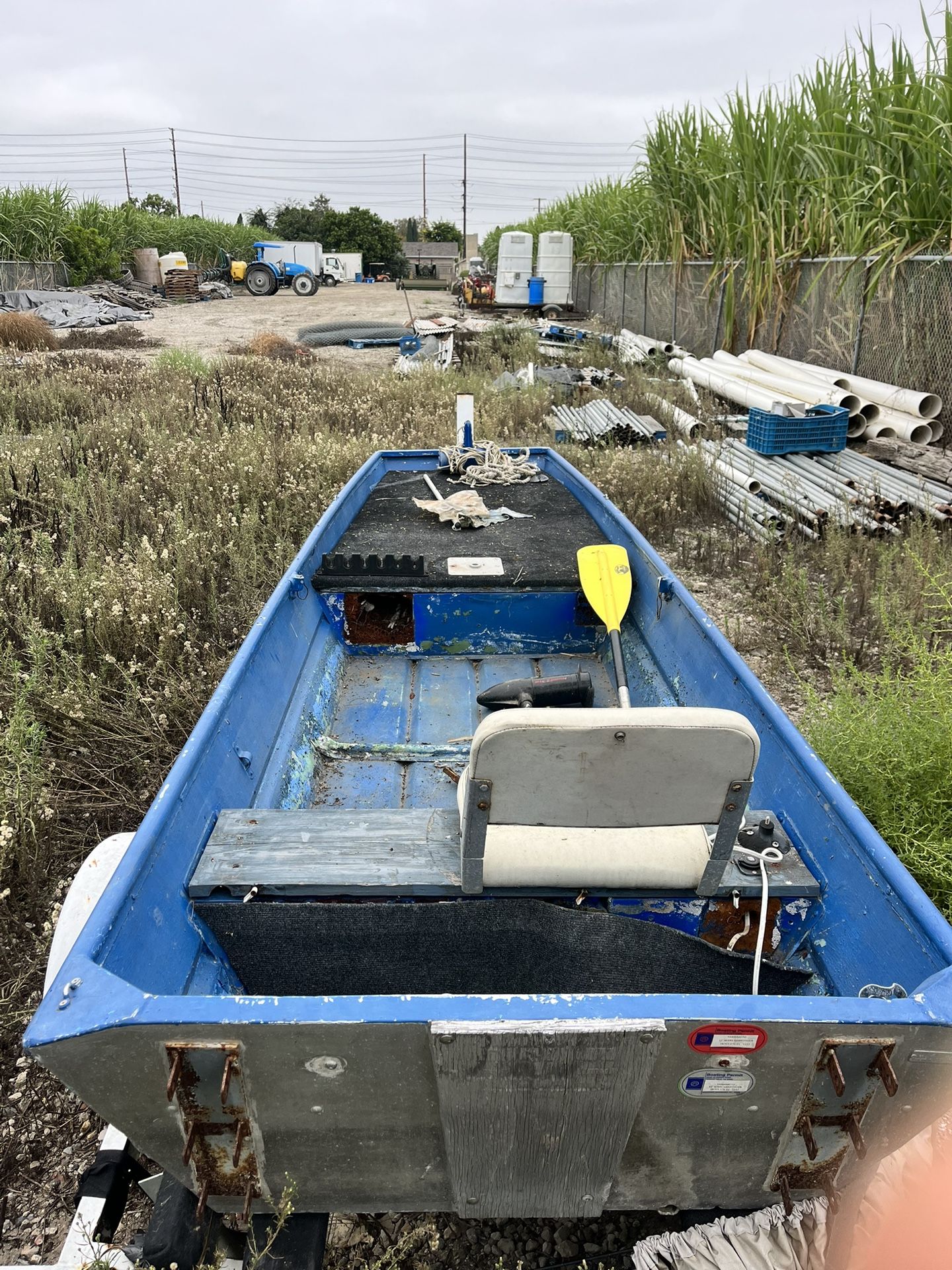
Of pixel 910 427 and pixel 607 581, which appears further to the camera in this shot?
pixel 910 427

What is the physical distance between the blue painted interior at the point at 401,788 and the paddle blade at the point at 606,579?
120mm

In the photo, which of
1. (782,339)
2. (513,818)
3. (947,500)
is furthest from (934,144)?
(513,818)

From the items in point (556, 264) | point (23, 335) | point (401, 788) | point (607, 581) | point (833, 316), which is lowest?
point (401, 788)

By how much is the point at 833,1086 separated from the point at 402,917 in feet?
3.01

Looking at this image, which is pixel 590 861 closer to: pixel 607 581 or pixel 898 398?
pixel 607 581

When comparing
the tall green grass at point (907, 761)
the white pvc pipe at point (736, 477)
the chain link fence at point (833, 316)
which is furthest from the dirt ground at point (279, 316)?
the tall green grass at point (907, 761)

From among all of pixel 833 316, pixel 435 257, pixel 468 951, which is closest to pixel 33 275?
pixel 833 316

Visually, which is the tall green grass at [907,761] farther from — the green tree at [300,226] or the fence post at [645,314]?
the green tree at [300,226]

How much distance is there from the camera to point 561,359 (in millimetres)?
12664

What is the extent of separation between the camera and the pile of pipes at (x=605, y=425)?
314 inches

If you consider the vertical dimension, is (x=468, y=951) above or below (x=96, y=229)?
below

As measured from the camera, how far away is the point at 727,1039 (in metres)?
1.29

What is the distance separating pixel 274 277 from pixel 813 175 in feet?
73.5

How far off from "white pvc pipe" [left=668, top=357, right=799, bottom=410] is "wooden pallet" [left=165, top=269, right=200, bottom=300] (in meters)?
20.5
